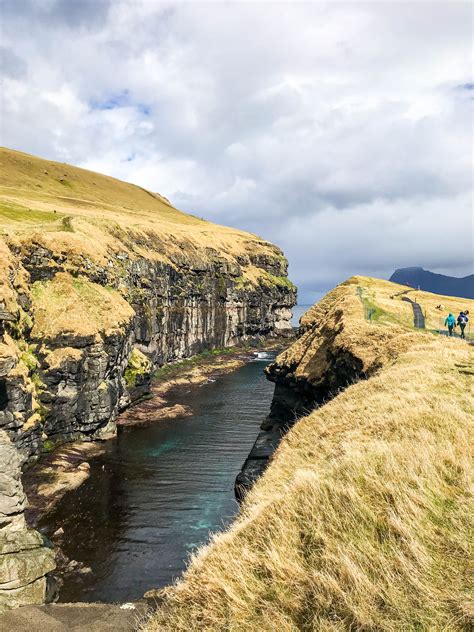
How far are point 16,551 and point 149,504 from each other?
22.4m

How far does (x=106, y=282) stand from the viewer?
251 ft

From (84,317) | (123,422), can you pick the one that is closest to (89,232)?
(84,317)

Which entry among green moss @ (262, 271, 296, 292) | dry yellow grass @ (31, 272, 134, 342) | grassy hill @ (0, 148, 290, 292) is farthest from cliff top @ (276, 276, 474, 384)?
green moss @ (262, 271, 296, 292)

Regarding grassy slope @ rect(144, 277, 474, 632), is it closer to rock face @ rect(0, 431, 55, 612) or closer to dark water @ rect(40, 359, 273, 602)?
dark water @ rect(40, 359, 273, 602)

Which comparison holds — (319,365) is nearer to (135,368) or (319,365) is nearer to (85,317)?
(85,317)

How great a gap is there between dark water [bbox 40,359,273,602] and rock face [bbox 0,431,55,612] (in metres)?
8.33

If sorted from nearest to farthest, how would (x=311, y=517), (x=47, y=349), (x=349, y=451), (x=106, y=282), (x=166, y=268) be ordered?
(x=311, y=517), (x=349, y=451), (x=47, y=349), (x=106, y=282), (x=166, y=268)

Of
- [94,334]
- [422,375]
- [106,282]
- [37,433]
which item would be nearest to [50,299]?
[94,334]

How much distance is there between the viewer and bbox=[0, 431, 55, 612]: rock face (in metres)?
20.9

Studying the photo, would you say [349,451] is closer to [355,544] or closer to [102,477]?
[355,544]

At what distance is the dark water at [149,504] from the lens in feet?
105

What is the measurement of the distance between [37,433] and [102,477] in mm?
9800

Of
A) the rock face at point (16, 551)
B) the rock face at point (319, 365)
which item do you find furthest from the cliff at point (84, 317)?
the rock face at point (319, 365)

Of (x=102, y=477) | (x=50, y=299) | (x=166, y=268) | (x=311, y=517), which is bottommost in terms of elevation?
(x=102, y=477)
